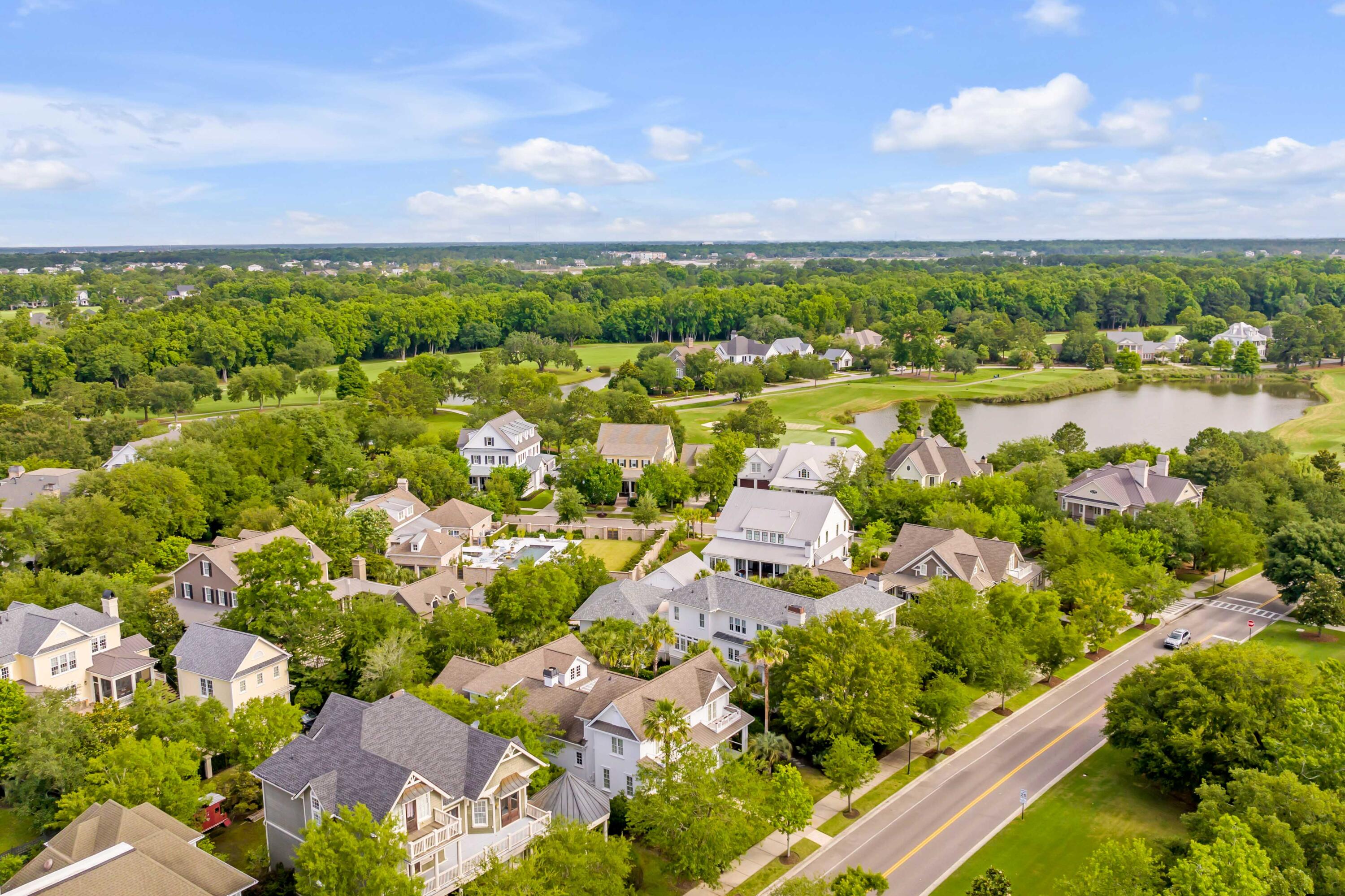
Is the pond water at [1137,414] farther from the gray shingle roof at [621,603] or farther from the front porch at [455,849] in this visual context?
the front porch at [455,849]

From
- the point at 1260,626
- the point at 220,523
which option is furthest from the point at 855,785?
the point at 220,523

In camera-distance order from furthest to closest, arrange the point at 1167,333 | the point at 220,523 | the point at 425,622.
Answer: the point at 1167,333
the point at 220,523
the point at 425,622

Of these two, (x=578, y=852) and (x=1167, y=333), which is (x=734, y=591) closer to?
(x=578, y=852)

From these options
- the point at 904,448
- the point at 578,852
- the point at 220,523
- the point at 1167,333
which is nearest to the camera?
the point at 578,852

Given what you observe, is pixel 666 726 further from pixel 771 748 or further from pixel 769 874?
pixel 771 748

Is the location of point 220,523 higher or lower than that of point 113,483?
lower
